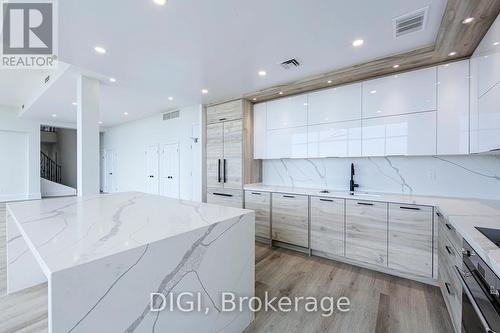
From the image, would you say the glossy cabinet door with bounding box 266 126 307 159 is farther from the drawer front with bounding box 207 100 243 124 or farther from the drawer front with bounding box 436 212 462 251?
the drawer front with bounding box 436 212 462 251

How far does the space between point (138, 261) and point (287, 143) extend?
301cm

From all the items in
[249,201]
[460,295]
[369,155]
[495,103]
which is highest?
[495,103]

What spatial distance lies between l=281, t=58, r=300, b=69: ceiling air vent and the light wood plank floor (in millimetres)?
2639

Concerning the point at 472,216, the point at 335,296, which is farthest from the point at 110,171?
the point at 472,216

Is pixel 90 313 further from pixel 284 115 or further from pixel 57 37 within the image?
pixel 284 115

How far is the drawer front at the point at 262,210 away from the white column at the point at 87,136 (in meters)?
2.64

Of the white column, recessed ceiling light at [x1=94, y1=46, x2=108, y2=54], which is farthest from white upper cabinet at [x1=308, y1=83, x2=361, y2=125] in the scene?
the white column

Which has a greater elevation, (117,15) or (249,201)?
(117,15)

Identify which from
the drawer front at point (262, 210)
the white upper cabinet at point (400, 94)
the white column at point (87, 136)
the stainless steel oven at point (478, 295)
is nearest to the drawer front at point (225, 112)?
the drawer front at point (262, 210)

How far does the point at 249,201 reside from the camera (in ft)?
12.4

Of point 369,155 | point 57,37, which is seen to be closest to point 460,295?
point 369,155

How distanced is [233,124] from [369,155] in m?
2.38

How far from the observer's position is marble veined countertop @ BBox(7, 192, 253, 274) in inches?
38.5

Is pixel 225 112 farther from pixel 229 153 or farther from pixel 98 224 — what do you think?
pixel 98 224
